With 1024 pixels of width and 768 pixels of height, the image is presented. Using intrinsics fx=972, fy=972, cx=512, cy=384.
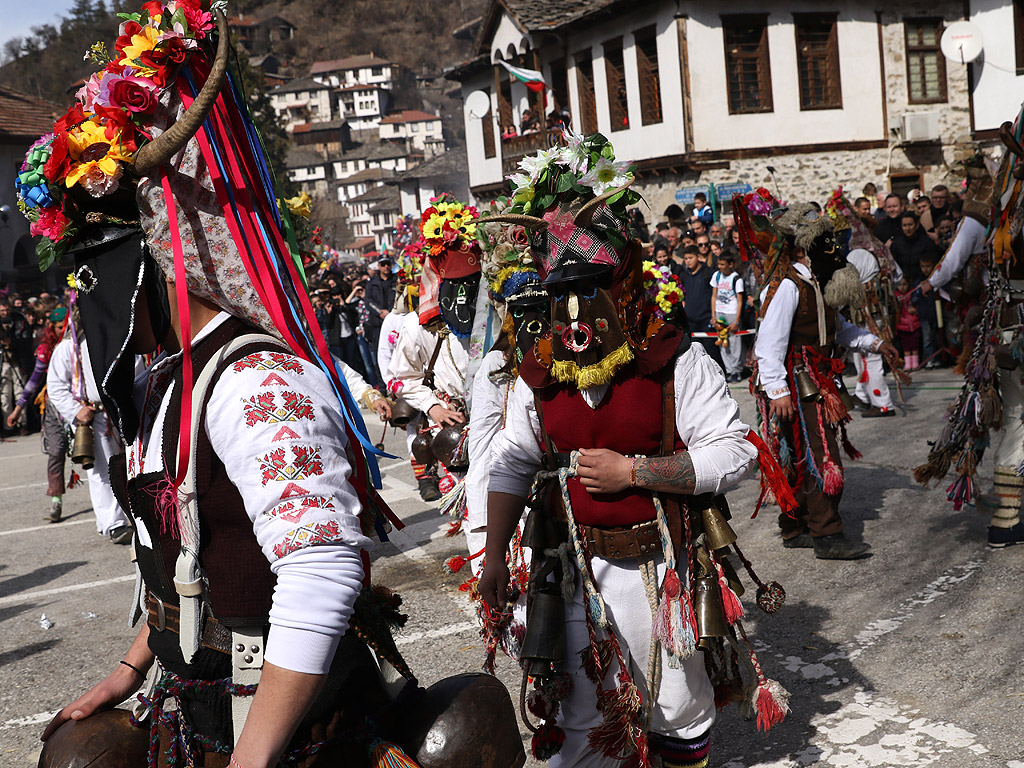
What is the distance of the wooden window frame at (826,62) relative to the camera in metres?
24.6

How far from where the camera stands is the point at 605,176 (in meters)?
3.28

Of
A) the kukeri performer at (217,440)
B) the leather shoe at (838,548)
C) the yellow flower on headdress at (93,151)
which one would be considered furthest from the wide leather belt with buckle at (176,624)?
the leather shoe at (838,548)

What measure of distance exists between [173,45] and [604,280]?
1572mm

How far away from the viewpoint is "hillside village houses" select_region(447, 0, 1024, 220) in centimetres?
2409

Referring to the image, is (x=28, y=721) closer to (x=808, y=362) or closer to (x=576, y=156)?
(x=576, y=156)

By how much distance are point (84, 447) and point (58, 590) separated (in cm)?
153

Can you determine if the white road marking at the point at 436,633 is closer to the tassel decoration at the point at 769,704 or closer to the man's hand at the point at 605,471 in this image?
the tassel decoration at the point at 769,704

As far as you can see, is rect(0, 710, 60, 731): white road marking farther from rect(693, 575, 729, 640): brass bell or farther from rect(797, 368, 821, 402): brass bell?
rect(797, 368, 821, 402): brass bell

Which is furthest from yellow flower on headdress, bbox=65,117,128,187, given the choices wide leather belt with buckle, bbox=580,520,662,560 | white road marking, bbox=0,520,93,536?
white road marking, bbox=0,520,93,536

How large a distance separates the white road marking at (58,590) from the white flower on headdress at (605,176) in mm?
5477

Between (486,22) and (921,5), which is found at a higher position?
(486,22)

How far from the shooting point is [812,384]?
6160 millimetres

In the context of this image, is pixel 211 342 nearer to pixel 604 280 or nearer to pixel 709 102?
pixel 604 280

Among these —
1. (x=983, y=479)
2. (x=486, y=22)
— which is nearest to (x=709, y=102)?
(x=486, y=22)
